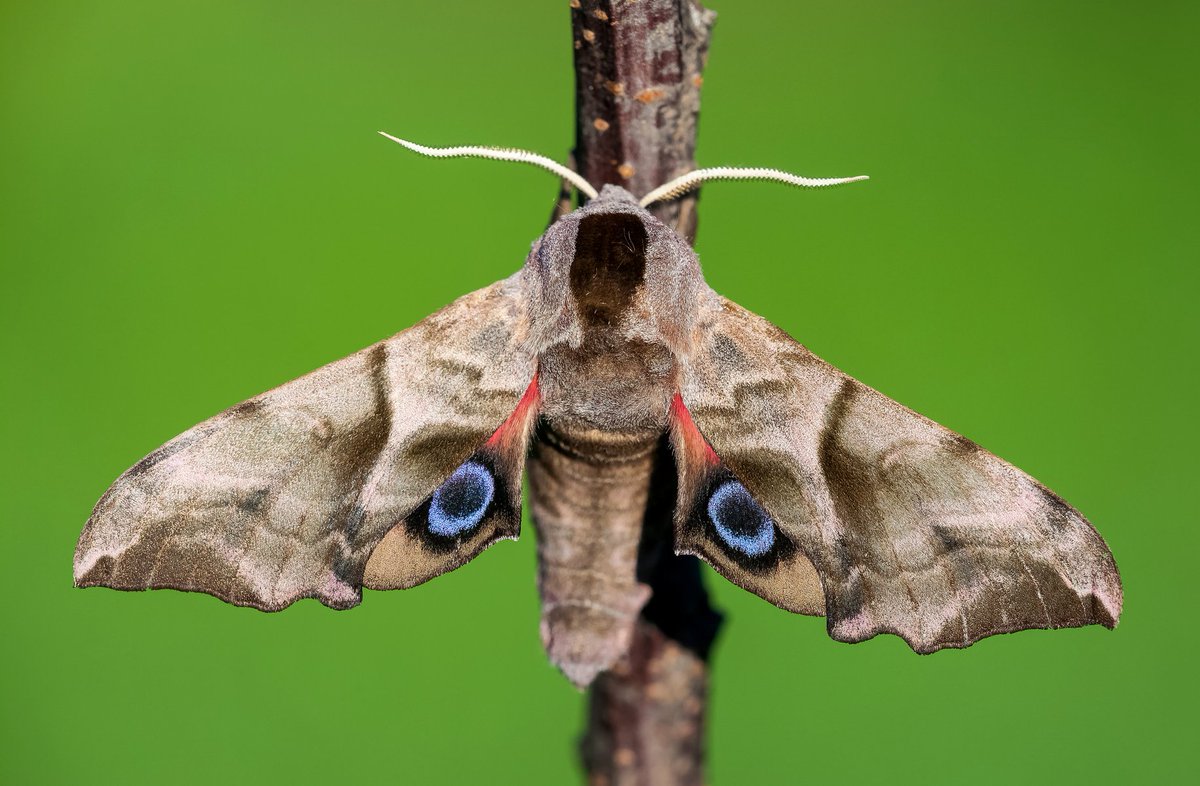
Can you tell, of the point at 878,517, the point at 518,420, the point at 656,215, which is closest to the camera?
the point at 878,517

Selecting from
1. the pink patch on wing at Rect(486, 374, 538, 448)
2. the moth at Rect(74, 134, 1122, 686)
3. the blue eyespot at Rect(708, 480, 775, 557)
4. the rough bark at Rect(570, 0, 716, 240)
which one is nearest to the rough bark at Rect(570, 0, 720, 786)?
the rough bark at Rect(570, 0, 716, 240)

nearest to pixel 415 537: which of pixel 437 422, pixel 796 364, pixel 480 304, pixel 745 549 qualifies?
pixel 437 422

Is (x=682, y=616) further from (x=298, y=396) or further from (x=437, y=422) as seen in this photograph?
(x=298, y=396)

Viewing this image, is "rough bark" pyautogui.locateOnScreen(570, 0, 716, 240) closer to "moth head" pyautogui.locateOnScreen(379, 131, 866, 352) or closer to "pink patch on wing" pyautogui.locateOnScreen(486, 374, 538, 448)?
"moth head" pyautogui.locateOnScreen(379, 131, 866, 352)

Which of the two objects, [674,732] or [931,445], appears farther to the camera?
[674,732]

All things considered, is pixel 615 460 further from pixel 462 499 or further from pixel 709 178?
pixel 709 178

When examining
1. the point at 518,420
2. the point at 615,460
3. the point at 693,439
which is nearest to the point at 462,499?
the point at 518,420
